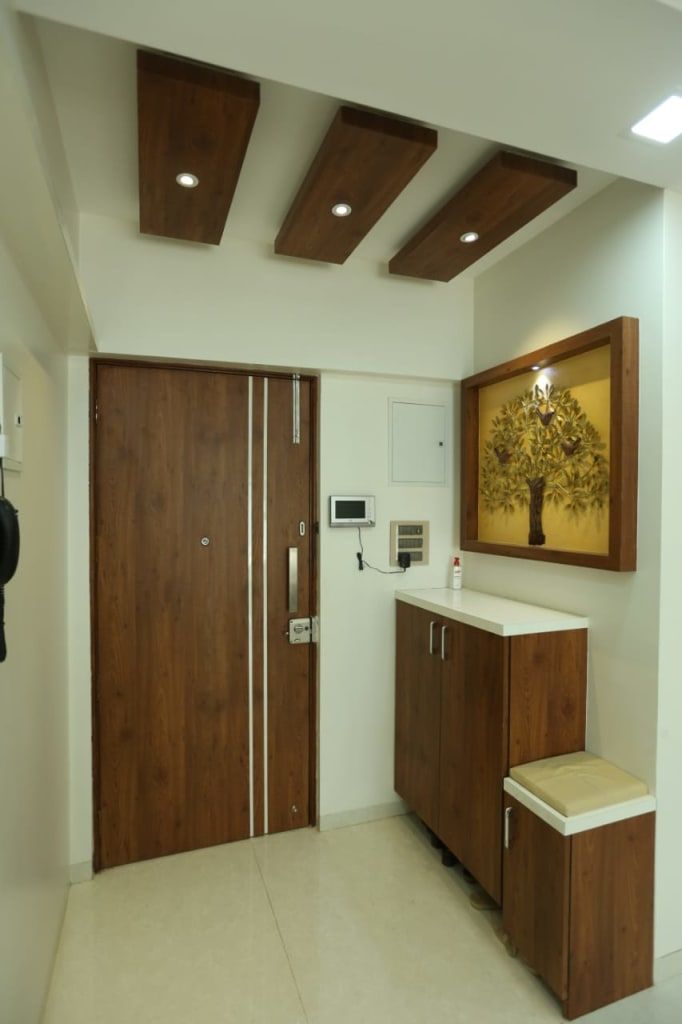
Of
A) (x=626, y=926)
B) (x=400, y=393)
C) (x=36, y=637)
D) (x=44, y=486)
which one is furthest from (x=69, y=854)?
(x=400, y=393)

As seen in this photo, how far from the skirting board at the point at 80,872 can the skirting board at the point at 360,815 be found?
41.9 inches

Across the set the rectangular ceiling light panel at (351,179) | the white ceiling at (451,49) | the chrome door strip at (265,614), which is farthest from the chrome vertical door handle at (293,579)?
the white ceiling at (451,49)

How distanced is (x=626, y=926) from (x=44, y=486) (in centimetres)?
249

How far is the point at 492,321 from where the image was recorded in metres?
2.65

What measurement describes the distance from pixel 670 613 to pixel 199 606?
1.94m

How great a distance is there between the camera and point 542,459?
7.52 ft

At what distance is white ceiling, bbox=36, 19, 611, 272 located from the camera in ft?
4.81

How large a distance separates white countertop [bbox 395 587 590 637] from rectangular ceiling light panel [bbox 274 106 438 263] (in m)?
1.61

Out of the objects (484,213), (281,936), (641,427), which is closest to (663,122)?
(484,213)

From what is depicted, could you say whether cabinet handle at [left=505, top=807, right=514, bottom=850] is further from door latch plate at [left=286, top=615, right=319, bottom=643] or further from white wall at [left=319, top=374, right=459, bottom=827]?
door latch plate at [left=286, top=615, right=319, bottom=643]

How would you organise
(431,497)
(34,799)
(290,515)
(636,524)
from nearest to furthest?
1. (34,799)
2. (636,524)
3. (290,515)
4. (431,497)

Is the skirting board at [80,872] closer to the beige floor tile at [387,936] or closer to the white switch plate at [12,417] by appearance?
the beige floor tile at [387,936]

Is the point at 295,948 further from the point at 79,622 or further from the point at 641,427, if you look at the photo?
the point at 641,427

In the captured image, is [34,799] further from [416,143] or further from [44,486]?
[416,143]
